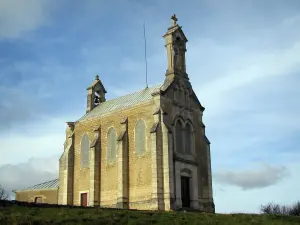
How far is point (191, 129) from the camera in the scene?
41.8 meters

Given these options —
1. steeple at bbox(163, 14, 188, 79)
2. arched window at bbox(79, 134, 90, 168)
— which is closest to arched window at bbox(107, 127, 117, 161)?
arched window at bbox(79, 134, 90, 168)

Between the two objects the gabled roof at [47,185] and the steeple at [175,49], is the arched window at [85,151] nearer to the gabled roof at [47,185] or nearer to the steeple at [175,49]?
the gabled roof at [47,185]

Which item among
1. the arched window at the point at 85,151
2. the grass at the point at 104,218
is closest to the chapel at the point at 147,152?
the arched window at the point at 85,151

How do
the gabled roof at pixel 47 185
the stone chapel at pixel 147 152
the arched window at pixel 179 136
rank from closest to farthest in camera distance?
the stone chapel at pixel 147 152 < the arched window at pixel 179 136 < the gabled roof at pixel 47 185

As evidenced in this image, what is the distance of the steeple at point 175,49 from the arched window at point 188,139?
5240 mm

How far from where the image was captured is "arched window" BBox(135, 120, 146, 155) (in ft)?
128

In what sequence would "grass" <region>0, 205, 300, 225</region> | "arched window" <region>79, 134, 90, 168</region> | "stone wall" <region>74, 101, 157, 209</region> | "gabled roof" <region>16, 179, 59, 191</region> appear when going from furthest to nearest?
"gabled roof" <region>16, 179, 59, 191</region> → "arched window" <region>79, 134, 90, 168</region> → "stone wall" <region>74, 101, 157, 209</region> → "grass" <region>0, 205, 300, 225</region>

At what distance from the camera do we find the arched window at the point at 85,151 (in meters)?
44.4

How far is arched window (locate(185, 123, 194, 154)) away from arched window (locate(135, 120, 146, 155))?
14.4ft

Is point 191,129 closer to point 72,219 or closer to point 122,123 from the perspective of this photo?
point 122,123

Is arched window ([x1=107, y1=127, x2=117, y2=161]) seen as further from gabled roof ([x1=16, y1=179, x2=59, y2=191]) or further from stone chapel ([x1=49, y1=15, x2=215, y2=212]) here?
gabled roof ([x1=16, y1=179, x2=59, y2=191])

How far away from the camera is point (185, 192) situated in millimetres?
39438

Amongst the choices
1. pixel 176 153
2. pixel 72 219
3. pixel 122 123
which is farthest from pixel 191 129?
pixel 72 219

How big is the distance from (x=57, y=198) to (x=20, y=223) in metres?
27.7
